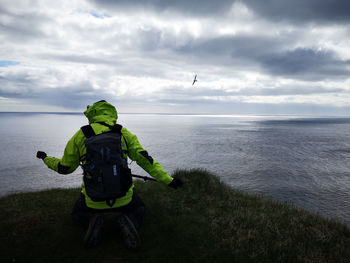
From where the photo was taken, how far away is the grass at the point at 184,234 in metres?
5.10

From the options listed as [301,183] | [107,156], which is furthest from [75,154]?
[301,183]

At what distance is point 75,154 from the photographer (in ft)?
17.0

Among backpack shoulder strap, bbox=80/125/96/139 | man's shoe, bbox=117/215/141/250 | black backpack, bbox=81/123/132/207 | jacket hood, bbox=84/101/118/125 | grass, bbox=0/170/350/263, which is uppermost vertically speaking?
jacket hood, bbox=84/101/118/125

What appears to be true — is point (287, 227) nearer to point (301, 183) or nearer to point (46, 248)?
point (46, 248)

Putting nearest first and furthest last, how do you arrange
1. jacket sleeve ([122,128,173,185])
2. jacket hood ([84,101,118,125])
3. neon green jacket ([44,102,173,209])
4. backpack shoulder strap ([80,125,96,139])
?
1. backpack shoulder strap ([80,125,96,139])
2. neon green jacket ([44,102,173,209])
3. jacket sleeve ([122,128,173,185])
4. jacket hood ([84,101,118,125])

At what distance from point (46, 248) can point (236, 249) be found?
4710 millimetres

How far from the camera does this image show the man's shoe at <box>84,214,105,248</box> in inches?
203

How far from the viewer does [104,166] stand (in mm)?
4809

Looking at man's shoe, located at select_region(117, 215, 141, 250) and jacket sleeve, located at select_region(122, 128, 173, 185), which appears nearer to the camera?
man's shoe, located at select_region(117, 215, 141, 250)

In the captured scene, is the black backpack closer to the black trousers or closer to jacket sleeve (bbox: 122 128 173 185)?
jacket sleeve (bbox: 122 128 173 185)

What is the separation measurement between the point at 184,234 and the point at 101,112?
4096 millimetres

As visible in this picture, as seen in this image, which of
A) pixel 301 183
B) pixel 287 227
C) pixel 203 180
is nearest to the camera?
pixel 287 227

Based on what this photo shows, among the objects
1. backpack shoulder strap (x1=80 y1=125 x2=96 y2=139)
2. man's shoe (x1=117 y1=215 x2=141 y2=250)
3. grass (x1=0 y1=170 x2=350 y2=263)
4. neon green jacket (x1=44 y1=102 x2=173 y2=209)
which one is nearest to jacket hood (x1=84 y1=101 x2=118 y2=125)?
neon green jacket (x1=44 y1=102 x2=173 y2=209)

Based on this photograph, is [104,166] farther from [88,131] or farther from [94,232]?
[94,232]
